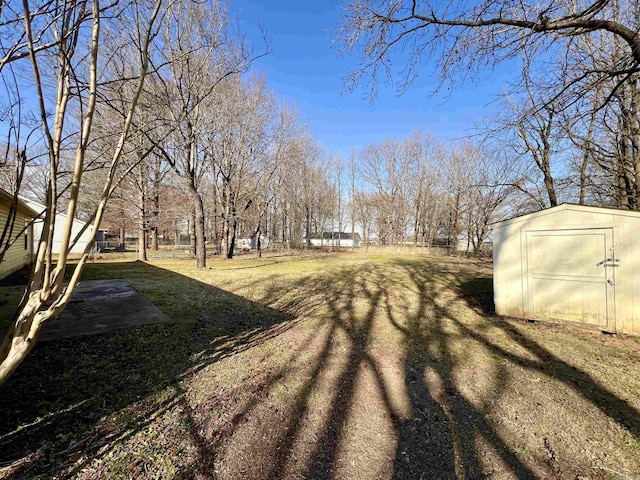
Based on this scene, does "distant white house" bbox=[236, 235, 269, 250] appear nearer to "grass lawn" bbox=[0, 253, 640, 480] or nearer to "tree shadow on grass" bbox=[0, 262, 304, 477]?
"grass lawn" bbox=[0, 253, 640, 480]

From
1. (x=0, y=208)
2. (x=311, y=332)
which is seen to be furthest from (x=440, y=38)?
(x=0, y=208)

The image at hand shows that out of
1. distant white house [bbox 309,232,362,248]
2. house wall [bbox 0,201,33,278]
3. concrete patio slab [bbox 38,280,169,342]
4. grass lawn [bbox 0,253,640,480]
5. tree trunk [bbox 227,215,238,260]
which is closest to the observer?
grass lawn [bbox 0,253,640,480]

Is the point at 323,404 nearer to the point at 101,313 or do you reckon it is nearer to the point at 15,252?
the point at 101,313

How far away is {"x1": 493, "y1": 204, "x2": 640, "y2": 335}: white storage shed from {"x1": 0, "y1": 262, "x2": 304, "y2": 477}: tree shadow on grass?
4.49 metres

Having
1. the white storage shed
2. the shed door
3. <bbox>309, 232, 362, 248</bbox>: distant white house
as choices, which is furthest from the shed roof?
<bbox>309, 232, 362, 248</bbox>: distant white house

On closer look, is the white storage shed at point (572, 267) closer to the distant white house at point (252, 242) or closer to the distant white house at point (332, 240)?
the distant white house at point (332, 240)

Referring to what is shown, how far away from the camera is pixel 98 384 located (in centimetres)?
280

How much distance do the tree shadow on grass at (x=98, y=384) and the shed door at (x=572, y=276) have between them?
4647 mm

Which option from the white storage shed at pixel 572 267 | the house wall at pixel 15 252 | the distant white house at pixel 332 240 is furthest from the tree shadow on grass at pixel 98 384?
the distant white house at pixel 332 240

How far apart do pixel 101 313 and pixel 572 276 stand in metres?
8.12

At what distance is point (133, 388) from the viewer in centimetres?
276

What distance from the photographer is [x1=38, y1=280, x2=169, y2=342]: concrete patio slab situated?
410 centimetres

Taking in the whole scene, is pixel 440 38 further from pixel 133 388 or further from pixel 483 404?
pixel 133 388

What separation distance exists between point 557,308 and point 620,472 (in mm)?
3965
